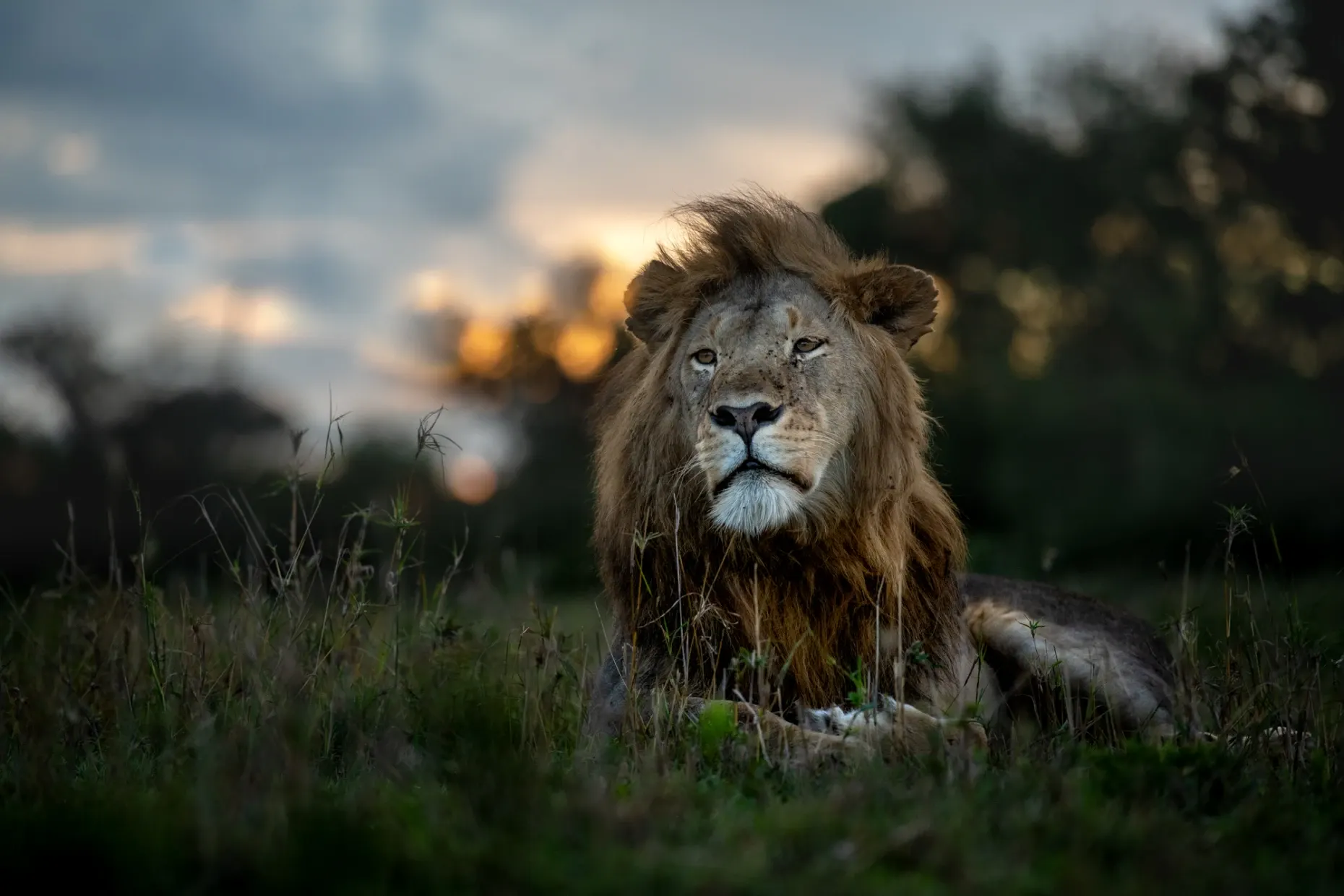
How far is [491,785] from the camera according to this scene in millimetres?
3730

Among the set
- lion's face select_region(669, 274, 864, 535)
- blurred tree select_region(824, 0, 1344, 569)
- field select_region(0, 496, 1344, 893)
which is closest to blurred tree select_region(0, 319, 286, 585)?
field select_region(0, 496, 1344, 893)

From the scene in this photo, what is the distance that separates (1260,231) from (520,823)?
99.4 ft

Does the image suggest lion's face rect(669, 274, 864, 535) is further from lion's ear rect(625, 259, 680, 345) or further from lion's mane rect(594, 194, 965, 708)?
lion's ear rect(625, 259, 680, 345)

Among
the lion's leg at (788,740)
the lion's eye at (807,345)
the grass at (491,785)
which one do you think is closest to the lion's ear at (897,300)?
the lion's eye at (807,345)

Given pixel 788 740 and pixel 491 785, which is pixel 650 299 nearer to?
pixel 788 740

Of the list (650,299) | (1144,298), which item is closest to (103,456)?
(650,299)

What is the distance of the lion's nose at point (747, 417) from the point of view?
5.30 meters

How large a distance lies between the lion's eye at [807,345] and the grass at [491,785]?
4.71ft

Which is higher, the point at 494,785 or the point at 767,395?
A: the point at 767,395

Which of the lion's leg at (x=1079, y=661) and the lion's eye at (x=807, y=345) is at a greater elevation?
the lion's eye at (x=807, y=345)

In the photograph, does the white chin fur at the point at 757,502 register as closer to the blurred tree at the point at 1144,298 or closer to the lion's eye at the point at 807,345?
the lion's eye at the point at 807,345

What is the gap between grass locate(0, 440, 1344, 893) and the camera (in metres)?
3.29

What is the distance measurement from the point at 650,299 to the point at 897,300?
1.04 m

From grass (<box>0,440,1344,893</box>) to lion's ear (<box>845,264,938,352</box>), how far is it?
1580mm
